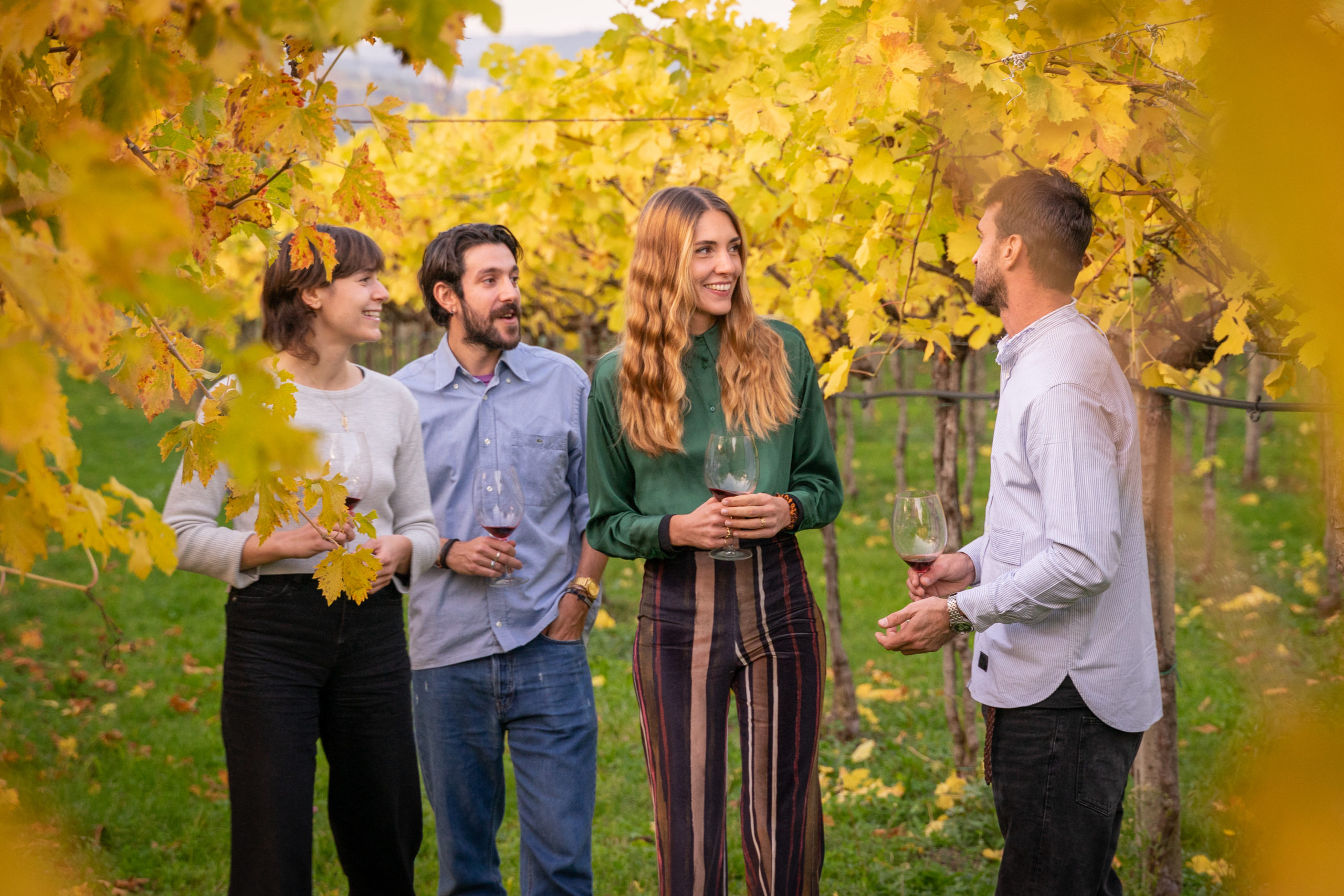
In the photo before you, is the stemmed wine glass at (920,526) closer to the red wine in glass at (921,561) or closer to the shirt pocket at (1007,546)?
the red wine in glass at (921,561)

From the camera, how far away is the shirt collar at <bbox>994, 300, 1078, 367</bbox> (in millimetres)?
2285

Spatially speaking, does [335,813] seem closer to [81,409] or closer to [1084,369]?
[1084,369]

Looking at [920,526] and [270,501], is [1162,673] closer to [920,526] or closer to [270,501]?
[920,526]

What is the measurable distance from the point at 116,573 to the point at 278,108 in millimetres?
9178

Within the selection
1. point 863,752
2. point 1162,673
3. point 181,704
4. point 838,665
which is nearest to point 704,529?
point 1162,673

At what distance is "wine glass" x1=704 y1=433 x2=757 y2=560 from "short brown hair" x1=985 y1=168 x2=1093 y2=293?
0.78m

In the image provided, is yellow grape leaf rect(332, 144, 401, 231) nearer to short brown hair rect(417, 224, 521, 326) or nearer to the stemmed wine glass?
short brown hair rect(417, 224, 521, 326)

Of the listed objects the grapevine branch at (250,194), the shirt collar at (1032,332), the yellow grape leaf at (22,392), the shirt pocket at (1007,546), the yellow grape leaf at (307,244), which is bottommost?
the shirt pocket at (1007,546)

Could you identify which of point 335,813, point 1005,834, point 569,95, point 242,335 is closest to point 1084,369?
point 1005,834

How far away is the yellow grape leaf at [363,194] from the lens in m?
1.93

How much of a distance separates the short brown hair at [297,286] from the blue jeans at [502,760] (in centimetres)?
109

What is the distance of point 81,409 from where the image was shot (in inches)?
802

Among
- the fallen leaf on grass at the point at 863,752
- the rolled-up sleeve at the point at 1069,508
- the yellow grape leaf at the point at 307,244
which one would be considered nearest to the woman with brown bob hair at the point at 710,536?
the rolled-up sleeve at the point at 1069,508

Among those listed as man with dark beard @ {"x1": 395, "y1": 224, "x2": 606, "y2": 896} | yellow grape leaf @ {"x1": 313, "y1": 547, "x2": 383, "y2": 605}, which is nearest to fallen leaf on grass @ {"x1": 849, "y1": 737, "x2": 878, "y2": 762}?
man with dark beard @ {"x1": 395, "y1": 224, "x2": 606, "y2": 896}
